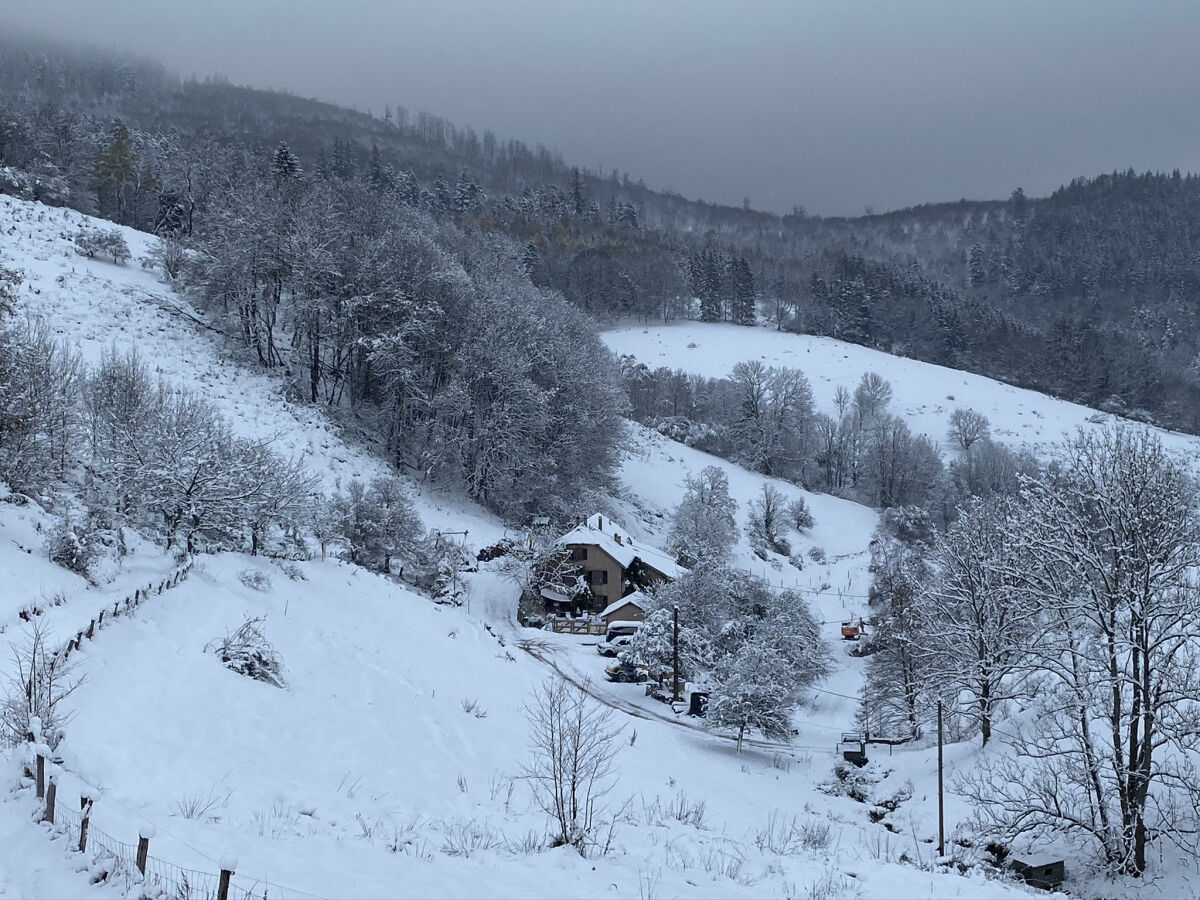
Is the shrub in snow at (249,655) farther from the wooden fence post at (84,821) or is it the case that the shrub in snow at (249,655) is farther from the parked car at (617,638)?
the parked car at (617,638)

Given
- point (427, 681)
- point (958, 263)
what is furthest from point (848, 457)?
point (958, 263)

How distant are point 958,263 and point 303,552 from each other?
200 metres

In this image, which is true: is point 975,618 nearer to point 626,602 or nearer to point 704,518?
point 626,602

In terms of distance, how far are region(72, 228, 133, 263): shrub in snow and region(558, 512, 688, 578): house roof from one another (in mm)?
38677

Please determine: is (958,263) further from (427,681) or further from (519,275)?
(427,681)

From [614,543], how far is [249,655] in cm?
3458

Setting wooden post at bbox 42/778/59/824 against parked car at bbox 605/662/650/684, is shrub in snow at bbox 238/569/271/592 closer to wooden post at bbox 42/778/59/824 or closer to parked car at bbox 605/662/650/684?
wooden post at bbox 42/778/59/824

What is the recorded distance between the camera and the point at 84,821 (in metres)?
7.36

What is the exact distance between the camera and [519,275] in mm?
71312

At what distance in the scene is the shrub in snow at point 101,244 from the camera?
54.1 meters

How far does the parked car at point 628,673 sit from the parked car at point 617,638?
1.52 meters

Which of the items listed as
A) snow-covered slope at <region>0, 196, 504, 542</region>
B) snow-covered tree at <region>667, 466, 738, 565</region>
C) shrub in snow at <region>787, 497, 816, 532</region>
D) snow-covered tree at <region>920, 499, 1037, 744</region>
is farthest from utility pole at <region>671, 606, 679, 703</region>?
shrub in snow at <region>787, 497, 816, 532</region>

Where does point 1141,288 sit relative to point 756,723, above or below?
above

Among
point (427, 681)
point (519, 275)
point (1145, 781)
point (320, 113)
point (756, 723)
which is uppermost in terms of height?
point (320, 113)
